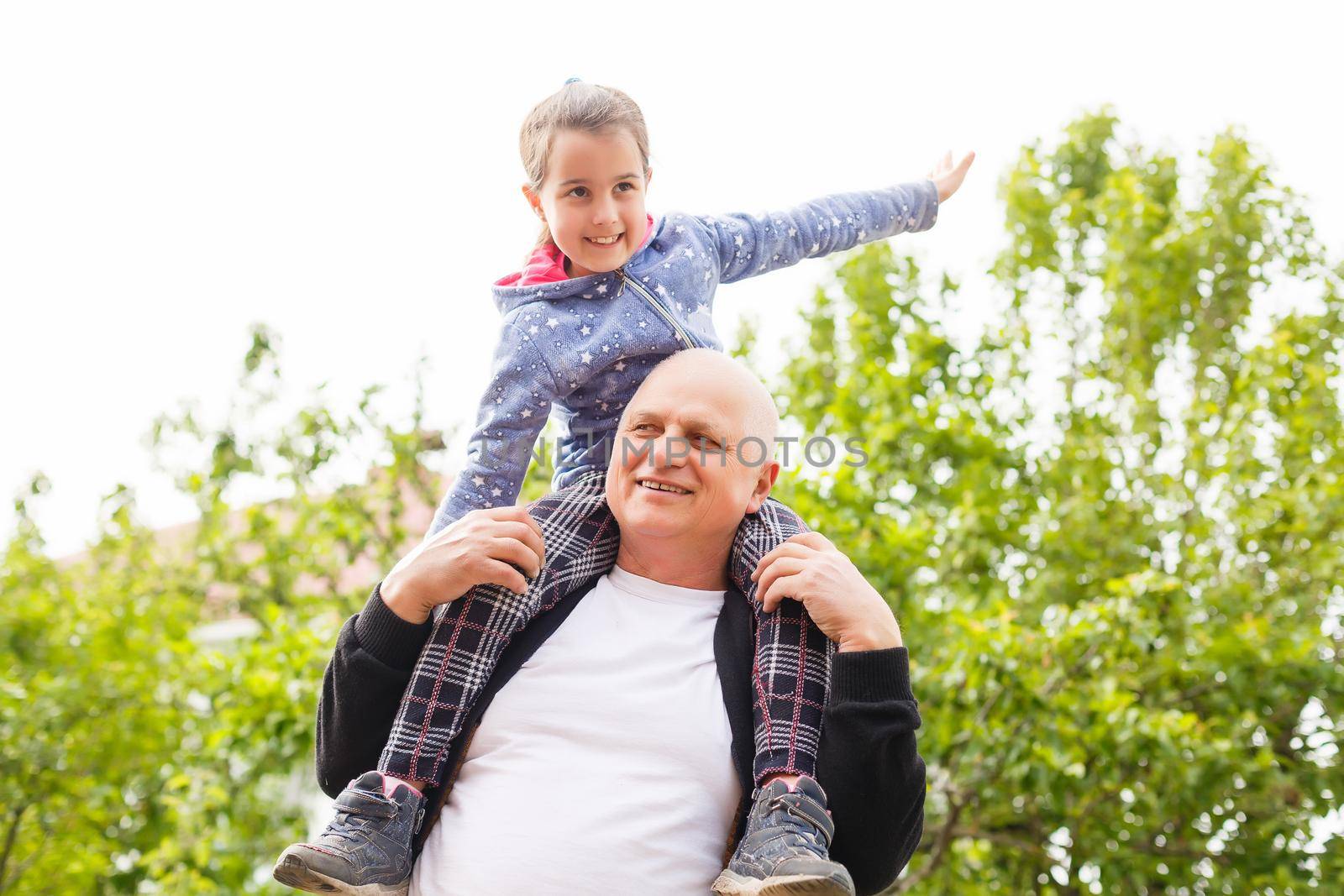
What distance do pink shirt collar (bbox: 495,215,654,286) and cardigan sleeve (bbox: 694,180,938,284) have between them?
6.6 inches

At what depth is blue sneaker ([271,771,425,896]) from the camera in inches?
70.0

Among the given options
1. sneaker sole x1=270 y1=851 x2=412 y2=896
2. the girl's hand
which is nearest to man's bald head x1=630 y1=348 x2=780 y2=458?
the girl's hand

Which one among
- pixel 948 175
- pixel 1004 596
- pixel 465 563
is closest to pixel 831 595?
pixel 465 563

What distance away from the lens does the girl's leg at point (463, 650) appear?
1982 mm

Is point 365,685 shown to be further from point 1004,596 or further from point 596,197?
point 1004,596

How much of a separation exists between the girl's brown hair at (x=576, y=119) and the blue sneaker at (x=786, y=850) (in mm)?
1198

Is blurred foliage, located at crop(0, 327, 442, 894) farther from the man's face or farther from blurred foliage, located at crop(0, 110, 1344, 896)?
the man's face

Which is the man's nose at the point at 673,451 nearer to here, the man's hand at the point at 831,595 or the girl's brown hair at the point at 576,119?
the man's hand at the point at 831,595

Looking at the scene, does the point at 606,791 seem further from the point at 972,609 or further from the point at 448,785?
the point at 972,609

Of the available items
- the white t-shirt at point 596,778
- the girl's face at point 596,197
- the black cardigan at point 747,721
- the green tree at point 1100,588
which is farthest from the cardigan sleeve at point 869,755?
the green tree at point 1100,588

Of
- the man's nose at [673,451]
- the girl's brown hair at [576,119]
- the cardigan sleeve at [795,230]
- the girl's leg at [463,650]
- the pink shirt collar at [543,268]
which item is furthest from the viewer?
the cardigan sleeve at [795,230]

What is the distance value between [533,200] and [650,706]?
1.03m

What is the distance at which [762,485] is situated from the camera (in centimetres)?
230

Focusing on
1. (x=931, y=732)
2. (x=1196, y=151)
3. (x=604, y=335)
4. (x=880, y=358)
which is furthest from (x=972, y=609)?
(x=1196, y=151)
